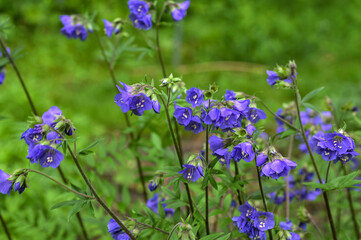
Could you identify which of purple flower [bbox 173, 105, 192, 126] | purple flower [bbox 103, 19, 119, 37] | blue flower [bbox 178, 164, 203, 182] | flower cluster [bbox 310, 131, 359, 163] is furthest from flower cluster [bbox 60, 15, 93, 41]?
flower cluster [bbox 310, 131, 359, 163]

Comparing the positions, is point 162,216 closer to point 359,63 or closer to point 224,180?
point 224,180

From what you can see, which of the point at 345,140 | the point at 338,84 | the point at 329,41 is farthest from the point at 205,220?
the point at 329,41

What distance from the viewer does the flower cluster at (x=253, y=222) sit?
1.71 meters

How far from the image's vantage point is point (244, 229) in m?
1.74

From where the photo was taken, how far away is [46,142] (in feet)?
5.05

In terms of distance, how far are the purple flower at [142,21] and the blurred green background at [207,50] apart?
2.81 m

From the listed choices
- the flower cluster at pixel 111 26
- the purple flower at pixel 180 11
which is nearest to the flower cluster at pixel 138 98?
the purple flower at pixel 180 11

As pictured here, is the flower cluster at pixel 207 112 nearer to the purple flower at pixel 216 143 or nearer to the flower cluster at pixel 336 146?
the purple flower at pixel 216 143

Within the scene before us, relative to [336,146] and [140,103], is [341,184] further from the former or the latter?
[140,103]

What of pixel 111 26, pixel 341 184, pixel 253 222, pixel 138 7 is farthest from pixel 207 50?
Answer: pixel 253 222

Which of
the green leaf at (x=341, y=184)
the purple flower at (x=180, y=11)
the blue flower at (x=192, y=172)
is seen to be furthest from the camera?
the purple flower at (x=180, y=11)

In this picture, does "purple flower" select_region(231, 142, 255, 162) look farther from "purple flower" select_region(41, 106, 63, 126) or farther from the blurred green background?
the blurred green background

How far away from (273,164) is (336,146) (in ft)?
0.97

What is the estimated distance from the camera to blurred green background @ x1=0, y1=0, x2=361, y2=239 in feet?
17.8
